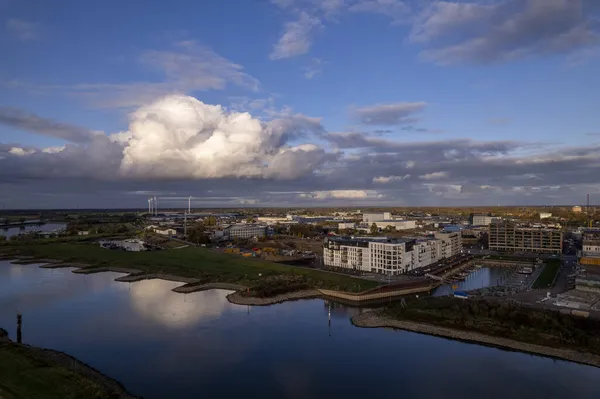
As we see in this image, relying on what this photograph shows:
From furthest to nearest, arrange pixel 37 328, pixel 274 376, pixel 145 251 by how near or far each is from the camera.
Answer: pixel 145 251 → pixel 37 328 → pixel 274 376

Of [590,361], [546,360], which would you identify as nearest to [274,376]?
[546,360]

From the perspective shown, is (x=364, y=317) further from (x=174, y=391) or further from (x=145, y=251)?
(x=145, y=251)

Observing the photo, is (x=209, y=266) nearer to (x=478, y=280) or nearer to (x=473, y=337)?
(x=478, y=280)

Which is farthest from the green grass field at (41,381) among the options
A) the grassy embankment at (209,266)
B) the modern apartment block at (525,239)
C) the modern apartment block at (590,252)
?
the modern apartment block at (525,239)

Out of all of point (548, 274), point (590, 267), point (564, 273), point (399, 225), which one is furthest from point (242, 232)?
point (590, 267)

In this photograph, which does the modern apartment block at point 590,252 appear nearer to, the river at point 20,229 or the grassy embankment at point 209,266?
the grassy embankment at point 209,266

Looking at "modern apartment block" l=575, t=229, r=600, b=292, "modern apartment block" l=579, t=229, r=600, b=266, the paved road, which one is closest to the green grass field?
the paved road

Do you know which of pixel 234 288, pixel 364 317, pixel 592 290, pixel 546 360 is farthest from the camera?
pixel 234 288
